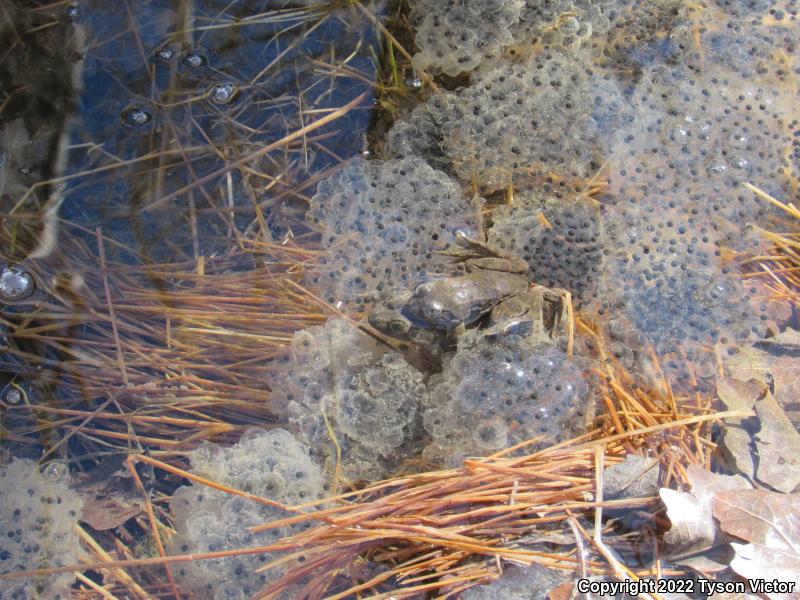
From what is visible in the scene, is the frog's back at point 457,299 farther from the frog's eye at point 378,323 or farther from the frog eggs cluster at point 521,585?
the frog eggs cluster at point 521,585

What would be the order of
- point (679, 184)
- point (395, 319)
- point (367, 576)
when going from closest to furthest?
point (367, 576)
point (395, 319)
point (679, 184)

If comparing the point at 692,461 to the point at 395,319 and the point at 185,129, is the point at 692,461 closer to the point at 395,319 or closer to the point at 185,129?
the point at 395,319

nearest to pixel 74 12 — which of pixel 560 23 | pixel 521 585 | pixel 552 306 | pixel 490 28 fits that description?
pixel 490 28

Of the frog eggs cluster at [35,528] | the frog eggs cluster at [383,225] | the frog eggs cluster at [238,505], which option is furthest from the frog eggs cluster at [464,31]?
the frog eggs cluster at [35,528]

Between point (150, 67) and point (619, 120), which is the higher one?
point (619, 120)

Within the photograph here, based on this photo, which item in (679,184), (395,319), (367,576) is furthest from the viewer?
(679,184)

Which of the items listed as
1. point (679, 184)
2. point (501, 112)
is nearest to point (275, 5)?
point (501, 112)
